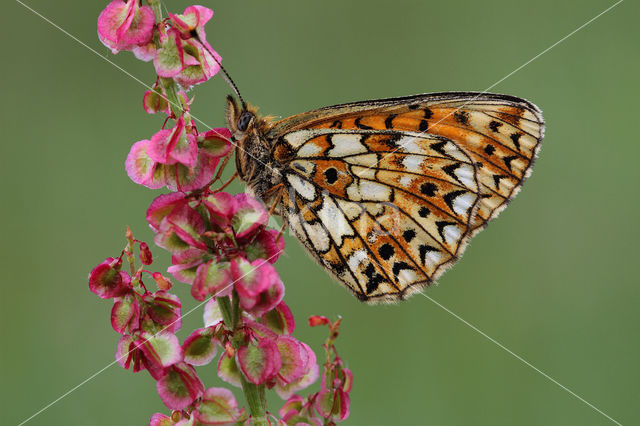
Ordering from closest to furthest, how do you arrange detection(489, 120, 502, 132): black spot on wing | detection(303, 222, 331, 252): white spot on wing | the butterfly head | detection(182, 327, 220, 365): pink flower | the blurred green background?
detection(182, 327, 220, 365): pink flower
the butterfly head
detection(303, 222, 331, 252): white spot on wing
detection(489, 120, 502, 132): black spot on wing
the blurred green background

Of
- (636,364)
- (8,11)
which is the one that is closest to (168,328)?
(636,364)

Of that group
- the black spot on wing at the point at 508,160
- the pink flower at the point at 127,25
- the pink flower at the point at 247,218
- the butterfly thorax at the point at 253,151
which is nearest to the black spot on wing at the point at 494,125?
the black spot on wing at the point at 508,160

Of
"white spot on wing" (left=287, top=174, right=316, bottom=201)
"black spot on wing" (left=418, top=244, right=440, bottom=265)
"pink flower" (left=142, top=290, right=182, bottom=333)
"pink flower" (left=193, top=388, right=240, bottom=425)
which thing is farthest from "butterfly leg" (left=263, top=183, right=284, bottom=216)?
"pink flower" (left=193, top=388, right=240, bottom=425)

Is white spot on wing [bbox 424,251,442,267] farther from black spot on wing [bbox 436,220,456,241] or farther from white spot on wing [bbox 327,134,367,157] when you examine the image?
white spot on wing [bbox 327,134,367,157]

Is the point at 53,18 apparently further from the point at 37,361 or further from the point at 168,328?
the point at 168,328

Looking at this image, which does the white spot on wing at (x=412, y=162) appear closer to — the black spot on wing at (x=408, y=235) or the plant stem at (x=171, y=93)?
the black spot on wing at (x=408, y=235)

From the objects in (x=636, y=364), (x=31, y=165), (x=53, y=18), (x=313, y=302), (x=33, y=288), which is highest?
(x=53, y=18)
